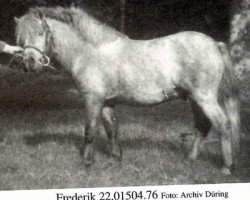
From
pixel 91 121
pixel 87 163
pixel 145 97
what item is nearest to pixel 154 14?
pixel 145 97

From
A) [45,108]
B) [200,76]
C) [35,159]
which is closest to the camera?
[200,76]

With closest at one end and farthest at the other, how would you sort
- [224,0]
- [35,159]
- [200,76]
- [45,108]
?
[200,76]
[35,159]
[224,0]
[45,108]

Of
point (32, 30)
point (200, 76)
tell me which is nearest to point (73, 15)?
point (32, 30)

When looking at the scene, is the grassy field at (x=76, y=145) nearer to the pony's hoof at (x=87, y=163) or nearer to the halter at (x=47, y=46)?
the pony's hoof at (x=87, y=163)

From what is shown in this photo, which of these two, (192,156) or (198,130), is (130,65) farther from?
(192,156)

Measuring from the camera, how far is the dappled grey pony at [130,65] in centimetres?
316

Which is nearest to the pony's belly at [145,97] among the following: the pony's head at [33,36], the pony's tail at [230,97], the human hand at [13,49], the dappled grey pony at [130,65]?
the dappled grey pony at [130,65]

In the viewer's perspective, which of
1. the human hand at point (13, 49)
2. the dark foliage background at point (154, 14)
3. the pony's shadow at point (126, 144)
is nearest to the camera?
the human hand at point (13, 49)

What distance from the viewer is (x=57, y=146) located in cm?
357

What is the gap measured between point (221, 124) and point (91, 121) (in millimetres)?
891

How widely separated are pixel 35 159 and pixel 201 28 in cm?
165

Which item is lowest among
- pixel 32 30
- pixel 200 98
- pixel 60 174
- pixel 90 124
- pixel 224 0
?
pixel 60 174

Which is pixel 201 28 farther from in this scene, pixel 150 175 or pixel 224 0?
pixel 150 175

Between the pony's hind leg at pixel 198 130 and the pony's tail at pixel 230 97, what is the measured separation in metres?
0.18
